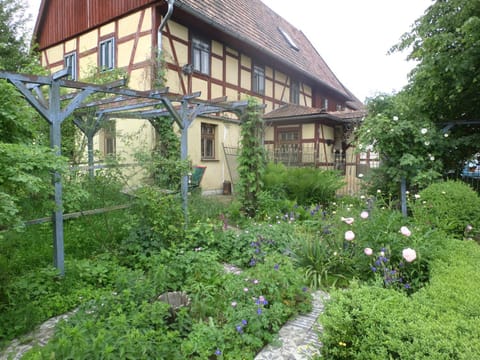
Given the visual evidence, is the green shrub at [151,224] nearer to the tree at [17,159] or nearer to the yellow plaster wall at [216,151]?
the tree at [17,159]

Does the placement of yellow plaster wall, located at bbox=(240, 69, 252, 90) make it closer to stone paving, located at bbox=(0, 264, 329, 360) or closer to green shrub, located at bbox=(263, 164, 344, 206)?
green shrub, located at bbox=(263, 164, 344, 206)

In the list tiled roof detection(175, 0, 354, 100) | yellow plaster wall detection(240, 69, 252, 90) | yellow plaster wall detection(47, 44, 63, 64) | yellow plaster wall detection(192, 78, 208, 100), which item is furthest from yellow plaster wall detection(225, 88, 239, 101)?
yellow plaster wall detection(47, 44, 63, 64)

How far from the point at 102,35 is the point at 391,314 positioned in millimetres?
11279

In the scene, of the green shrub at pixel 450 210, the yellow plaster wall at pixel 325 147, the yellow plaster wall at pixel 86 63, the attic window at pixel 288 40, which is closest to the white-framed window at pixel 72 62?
the yellow plaster wall at pixel 86 63

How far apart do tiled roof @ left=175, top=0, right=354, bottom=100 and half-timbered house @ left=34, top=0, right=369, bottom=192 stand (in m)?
0.05

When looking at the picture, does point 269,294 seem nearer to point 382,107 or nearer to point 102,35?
point 382,107

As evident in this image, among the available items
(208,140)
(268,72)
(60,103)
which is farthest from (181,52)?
(60,103)

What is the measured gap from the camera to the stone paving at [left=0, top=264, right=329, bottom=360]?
7.35 feet

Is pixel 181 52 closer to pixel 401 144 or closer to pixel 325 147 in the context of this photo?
pixel 401 144

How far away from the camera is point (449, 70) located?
18.7 ft

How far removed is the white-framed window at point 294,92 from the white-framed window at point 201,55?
18.4ft

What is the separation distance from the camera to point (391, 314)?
1812 millimetres

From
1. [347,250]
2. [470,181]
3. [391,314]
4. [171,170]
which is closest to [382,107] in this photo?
[470,181]

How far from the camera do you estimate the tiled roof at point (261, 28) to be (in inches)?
393
